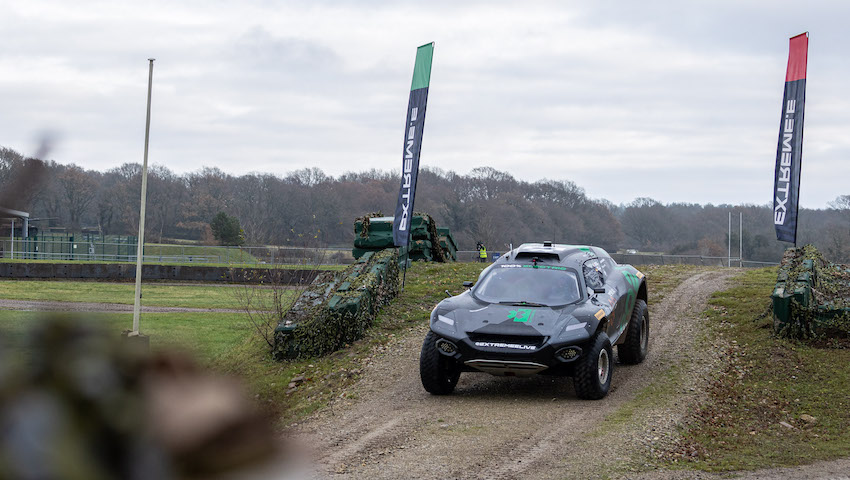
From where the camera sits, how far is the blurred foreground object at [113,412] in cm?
66

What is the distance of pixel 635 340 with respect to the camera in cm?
1302

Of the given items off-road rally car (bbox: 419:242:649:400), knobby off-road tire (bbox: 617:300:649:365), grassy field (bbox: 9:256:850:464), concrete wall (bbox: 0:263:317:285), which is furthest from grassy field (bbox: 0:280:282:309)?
off-road rally car (bbox: 419:242:649:400)

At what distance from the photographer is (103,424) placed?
0.67m

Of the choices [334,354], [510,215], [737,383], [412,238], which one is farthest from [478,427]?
[510,215]

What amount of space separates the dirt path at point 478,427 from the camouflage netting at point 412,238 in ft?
25.8

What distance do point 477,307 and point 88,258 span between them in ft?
166

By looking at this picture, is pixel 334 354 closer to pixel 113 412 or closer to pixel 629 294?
pixel 629 294

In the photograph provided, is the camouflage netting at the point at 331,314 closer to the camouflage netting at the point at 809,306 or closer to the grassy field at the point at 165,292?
the camouflage netting at the point at 809,306

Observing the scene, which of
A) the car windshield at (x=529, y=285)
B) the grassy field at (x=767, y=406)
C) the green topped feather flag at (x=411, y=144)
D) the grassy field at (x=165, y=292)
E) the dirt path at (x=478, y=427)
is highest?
Result: the green topped feather flag at (x=411, y=144)

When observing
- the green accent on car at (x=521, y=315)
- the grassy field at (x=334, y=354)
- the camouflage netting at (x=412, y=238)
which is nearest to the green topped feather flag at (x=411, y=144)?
the camouflage netting at (x=412, y=238)

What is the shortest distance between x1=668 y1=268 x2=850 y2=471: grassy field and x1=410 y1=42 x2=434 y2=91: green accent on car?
347 inches

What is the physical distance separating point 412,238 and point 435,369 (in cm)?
1600

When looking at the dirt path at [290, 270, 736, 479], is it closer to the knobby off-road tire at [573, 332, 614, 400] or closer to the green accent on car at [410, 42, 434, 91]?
the knobby off-road tire at [573, 332, 614, 400]

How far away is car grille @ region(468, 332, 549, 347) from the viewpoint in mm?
10398
